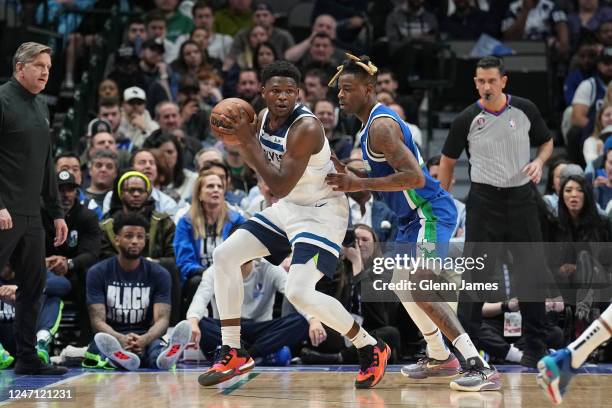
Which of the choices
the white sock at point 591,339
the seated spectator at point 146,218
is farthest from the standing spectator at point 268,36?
the white sock at point 591,339

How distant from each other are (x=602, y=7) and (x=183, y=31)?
5497mm

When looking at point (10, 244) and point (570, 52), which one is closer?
point (10, 244)

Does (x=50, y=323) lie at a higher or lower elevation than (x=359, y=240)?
lower

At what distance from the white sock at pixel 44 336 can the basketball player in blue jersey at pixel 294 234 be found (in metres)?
2.22

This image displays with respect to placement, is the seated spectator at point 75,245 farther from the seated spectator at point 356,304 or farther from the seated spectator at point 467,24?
the seated spectator at point 467,24

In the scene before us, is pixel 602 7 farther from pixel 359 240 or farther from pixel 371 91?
pixel 371 91

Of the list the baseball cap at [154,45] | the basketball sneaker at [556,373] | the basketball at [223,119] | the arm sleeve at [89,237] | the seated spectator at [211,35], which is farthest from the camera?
the seated spectator at [211,35]

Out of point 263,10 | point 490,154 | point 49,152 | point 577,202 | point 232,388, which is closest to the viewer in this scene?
point 232,388

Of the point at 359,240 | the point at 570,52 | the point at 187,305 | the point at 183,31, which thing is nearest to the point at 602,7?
the point at 570,52

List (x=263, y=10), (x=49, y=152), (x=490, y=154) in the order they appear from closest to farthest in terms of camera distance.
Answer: (x=49, y=152)
(x=490, y=154)
(x=263, y=10)

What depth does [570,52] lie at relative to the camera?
14164 millimetres

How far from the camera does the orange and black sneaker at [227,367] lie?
694 centimetres

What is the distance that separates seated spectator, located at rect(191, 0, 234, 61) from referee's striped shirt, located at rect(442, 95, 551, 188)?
594 centimetres

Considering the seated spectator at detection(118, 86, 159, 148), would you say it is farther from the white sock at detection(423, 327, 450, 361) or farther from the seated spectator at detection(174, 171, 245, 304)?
the white sock at detection(423, 327, 450, 361)
